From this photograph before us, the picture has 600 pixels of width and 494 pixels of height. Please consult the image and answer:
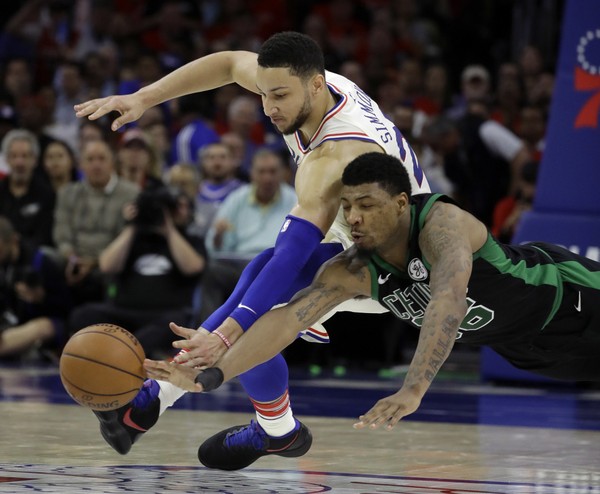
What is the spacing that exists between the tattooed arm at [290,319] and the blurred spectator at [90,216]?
603cm

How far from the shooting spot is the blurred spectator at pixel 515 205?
35.6 ft

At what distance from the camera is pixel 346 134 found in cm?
541

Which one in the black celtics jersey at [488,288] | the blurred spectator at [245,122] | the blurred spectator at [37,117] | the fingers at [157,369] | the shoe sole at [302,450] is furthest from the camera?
the blurred spectator at [37,117]

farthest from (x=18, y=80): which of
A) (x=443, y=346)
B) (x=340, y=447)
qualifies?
(x=443, y=346)

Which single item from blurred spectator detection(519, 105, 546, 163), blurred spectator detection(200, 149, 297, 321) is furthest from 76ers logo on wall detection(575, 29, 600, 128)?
blurred spectator detection(519, 105, 546, 163)

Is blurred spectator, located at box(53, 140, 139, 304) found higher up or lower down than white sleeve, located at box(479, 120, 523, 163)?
lower down

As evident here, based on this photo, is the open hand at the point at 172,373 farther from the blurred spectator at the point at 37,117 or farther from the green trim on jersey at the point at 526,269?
the blurred spectator at the point at 37,117

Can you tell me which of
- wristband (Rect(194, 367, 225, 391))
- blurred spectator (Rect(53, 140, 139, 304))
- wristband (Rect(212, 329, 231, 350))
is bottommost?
blurred spectator (Rect(53, 140, 139, 304))

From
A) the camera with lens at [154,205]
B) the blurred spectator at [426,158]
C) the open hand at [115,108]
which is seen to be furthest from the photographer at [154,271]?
the open hand at [115,108]

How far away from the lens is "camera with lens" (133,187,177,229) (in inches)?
403

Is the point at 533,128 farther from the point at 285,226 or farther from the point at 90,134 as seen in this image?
the point at 285,226

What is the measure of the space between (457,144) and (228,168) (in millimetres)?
2197

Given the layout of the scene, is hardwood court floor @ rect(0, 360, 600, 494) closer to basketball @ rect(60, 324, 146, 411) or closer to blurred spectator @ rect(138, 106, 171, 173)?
basketball @ rect(60, 324, 146, 411)

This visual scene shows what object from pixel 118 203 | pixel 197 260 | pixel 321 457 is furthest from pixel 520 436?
pixel 118 203
